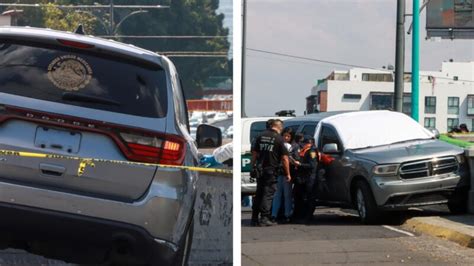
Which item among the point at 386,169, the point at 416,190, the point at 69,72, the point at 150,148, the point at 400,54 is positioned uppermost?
the point at 400,54

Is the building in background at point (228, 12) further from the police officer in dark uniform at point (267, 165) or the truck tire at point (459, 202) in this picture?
the truck tire at point (459, 202)

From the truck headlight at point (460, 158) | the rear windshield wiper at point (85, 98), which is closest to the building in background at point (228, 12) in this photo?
the rear windshield wiper at point (85, 98)

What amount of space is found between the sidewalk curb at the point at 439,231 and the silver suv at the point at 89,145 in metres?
2.09

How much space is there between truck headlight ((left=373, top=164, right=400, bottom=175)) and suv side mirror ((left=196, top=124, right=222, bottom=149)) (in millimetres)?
1495

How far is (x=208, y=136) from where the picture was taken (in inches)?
151

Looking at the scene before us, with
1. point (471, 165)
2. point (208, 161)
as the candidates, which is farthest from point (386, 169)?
point (208, 161)

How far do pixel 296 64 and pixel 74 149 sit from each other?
1.53 meters

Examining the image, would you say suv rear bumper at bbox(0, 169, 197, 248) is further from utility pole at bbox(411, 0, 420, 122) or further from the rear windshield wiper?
utility pole at bbox(411, 0, 420, 122)

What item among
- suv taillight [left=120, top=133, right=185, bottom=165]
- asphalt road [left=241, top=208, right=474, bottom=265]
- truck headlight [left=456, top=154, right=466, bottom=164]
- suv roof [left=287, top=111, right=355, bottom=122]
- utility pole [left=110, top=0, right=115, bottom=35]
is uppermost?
utility pole [left=110, top=0, right=115, bottom=35]

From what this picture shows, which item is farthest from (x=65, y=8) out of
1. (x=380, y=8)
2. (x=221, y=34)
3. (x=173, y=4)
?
(x=380, y=8)

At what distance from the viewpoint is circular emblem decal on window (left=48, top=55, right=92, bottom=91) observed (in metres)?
3.58

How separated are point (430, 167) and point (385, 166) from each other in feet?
1.10

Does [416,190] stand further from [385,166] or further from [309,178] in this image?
[309,178]

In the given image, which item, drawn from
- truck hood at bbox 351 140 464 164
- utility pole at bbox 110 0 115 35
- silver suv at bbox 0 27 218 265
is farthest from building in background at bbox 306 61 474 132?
utility pole at bbox 110 0 115 35
